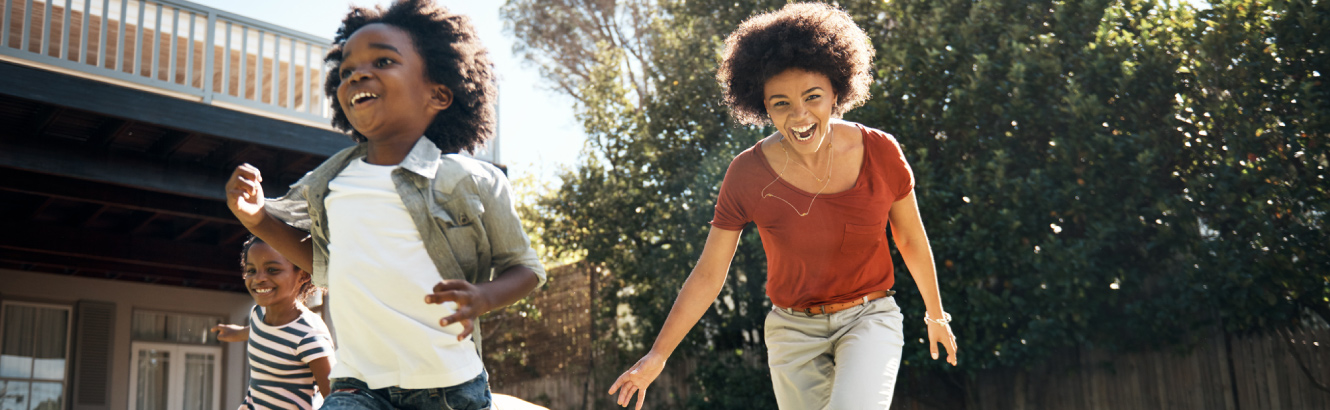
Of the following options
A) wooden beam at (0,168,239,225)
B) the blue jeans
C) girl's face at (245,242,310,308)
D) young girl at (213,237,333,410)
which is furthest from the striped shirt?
wooden beam at (0,168,239,225)

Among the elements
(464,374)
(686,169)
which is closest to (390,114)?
(464,374)

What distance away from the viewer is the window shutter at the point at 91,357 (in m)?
9.16

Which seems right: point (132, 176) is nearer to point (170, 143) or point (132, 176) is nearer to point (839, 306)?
point (170, 143)

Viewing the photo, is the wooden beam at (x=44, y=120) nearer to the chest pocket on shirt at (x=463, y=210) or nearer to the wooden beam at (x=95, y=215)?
the wooden beam at (x=95, y=215)

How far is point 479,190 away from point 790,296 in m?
1.22

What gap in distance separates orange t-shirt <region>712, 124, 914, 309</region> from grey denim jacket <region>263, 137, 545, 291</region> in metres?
1.04

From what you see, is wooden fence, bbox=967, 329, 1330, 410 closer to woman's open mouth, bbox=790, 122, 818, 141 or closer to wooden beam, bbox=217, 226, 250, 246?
woman's open mouth, bbox=790, 122, 818, 141

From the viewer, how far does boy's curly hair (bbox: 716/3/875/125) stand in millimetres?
3279

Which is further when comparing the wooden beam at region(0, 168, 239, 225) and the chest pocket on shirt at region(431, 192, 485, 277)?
the wooden beam at region(0, 168, 239, 225)

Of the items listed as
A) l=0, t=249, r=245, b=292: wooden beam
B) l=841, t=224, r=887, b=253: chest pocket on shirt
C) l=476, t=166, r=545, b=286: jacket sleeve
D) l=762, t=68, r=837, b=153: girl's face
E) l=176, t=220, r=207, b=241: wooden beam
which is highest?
l=176, t=220, r=207, b=241: wooden beam

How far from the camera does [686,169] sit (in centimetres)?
1184

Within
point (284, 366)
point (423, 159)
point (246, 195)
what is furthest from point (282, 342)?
point (423, 159)

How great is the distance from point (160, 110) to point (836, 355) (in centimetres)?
553

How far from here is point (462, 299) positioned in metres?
1.94
